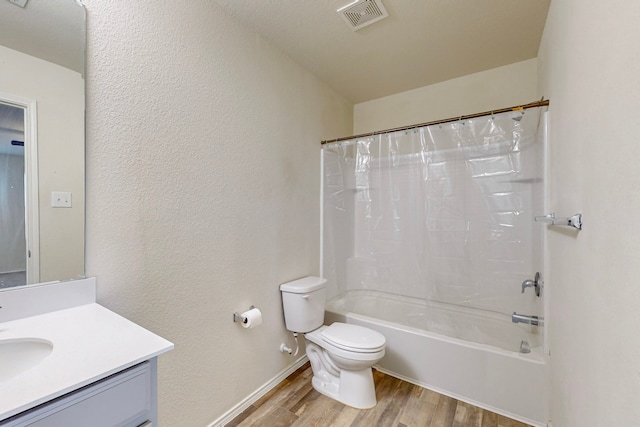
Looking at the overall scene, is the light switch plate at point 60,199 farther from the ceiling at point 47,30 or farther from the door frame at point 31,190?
the ceiling at point 47,30

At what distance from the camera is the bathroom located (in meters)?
0.68

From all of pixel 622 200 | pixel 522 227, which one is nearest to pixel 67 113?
pixel 622 200

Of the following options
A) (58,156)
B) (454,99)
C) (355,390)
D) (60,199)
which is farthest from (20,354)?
(454,99)

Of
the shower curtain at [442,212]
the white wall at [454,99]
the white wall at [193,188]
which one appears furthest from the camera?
the white wall at [454,99]

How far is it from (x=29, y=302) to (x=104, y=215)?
1.20 feet

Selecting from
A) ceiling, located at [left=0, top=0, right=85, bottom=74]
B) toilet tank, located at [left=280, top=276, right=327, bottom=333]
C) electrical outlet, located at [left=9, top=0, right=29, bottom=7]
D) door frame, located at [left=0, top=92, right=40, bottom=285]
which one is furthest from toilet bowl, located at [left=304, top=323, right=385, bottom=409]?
electrical outlet, located at [left=9, top=0, right=29, bottom=7]

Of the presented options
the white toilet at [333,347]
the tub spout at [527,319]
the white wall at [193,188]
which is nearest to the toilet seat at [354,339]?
the white toilet at [333,347]

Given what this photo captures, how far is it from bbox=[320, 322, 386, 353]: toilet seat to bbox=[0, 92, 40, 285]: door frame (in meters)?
1.46

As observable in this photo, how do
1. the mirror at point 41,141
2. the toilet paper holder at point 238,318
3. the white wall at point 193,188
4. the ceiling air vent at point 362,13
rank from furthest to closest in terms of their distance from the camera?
the toilet paper holder at point 238,318 < the ceiling air vent at point 362,13 < the white wall at point 193,188 < the mirror at point 41,141

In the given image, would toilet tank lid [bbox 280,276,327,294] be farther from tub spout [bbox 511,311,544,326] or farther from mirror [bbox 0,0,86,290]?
tub spout [bbox 511,311,544,326]

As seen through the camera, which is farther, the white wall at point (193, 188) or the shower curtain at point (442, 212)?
the shower curtain at point (442, 212)

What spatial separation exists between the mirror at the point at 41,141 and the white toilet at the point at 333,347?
1249 mm

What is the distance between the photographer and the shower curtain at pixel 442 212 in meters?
1.74

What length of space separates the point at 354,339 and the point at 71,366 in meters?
1.40
